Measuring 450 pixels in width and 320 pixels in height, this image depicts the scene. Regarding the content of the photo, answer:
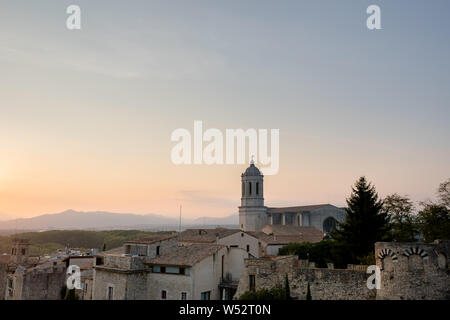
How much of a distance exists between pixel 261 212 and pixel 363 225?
46.7 meters

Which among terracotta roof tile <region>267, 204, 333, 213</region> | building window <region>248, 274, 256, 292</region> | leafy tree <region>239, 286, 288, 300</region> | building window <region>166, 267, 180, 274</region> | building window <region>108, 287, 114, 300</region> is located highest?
terracotta roof tile <region>267, 204, 333, 213</region>

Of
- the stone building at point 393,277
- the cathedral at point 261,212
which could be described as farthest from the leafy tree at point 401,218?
the cathedral at point 261,212

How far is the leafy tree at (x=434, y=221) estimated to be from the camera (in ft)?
117

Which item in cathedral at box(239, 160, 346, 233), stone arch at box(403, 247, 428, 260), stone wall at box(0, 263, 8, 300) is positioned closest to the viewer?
stone arch at box(403, 247, 428, 260)

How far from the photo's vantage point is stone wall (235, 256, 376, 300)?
27.2 metres

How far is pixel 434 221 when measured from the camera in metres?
37.1

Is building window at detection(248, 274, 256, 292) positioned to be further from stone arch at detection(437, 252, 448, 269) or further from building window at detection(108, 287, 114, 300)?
stone arch at detection(437, 252, 448, 269)

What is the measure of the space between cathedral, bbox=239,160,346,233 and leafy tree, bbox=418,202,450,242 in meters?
44.0

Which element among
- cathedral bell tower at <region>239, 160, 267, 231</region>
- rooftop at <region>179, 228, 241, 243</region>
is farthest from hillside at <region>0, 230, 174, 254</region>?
rooftop at <region>179, 228, 241, 243</region>

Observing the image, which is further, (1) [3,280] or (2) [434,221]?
(1) [3,280]

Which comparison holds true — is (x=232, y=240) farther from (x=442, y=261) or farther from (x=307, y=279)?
(x=442, y=261)

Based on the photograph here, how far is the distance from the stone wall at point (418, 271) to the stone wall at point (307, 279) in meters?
2.13

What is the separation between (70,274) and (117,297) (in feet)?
40.2

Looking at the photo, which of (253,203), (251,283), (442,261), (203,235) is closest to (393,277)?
(442,261)
